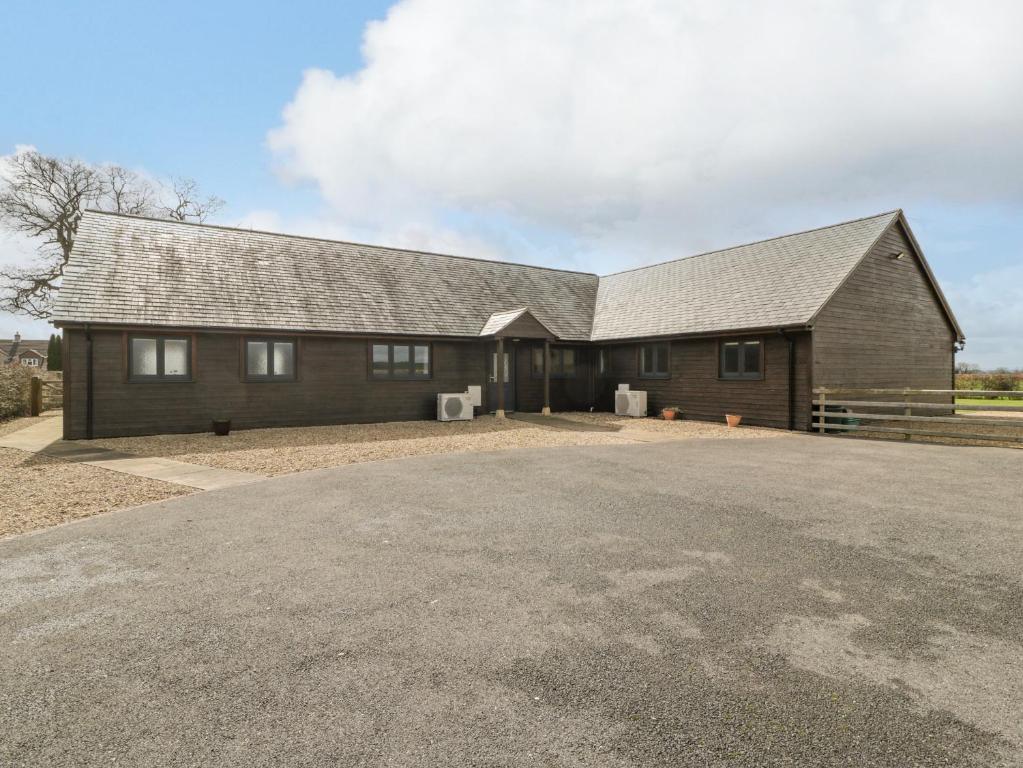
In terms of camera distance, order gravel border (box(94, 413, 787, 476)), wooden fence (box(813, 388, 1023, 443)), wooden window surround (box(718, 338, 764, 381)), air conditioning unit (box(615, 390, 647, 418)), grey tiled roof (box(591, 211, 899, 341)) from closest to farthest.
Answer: gravel border (box(94, 413, 787, 476)) → wooden fence (box(813, 388, 1023, 443)) → grey tiled roof (box(591, 211, 899, 341)) → wooden window surround (box(718, 338, 764, 381)) → air conditioning unit (box(615, 390, 647, 418))

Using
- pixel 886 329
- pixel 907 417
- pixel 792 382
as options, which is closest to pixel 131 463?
pixel 792 382

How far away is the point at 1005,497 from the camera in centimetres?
796

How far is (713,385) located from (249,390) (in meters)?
15.0

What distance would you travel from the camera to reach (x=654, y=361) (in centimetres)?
2167

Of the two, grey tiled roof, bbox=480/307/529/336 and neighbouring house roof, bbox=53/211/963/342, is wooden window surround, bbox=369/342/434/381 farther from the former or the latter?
grey tiled roof, bbox=480/307/529/336

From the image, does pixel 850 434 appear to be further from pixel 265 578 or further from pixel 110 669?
pixel 110 669

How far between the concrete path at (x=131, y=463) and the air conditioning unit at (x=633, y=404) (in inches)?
573

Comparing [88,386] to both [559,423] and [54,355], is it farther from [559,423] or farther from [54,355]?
[54,355]

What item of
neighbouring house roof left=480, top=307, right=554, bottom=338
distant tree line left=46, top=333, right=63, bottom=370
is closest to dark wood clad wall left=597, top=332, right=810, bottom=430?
neighbouring house roof left=480, top=307, right=554, bottom=338

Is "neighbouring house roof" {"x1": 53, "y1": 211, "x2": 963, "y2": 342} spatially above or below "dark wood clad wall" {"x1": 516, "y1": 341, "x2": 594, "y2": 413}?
above

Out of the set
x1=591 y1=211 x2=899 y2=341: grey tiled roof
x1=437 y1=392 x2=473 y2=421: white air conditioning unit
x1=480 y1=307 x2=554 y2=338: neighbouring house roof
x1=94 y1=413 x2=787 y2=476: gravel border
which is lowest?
x1=94 y1=413 x2=787 y2=476: gravel border

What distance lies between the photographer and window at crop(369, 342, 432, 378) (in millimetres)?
19000

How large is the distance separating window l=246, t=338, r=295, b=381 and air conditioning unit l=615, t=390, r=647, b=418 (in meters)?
12.0

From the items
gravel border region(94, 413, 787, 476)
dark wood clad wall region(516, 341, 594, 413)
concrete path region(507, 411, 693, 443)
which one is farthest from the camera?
dark wood clad wall region(516, 341, 594, 413)
